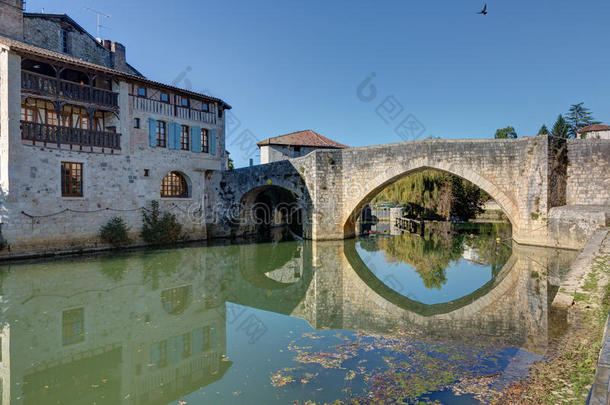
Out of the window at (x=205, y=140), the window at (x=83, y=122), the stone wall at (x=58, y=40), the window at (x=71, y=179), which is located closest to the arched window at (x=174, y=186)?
the window at (x=205, y=140)

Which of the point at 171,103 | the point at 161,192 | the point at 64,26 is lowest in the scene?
the point at 161,192

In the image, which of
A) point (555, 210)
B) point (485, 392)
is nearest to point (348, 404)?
point (485, 392)

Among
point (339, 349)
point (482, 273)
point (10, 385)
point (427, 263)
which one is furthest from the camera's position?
point (427, 263)

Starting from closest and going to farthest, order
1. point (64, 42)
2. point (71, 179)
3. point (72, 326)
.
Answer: point (72, 326) < point (71, 179) < point (64, 42)

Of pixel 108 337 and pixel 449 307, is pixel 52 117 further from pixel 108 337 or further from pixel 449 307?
pixel 449 307

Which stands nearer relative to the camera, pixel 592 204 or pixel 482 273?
pixel 482 273

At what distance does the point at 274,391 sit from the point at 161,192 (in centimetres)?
1357

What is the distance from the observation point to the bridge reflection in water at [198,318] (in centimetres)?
388

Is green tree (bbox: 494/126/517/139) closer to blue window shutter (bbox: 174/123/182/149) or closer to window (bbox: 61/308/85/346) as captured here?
blue window shutter (bbox: 174/123/182/149)

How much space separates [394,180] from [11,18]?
51.0 feet

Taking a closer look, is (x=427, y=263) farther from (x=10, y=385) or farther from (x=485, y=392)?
(x=10, y=385)

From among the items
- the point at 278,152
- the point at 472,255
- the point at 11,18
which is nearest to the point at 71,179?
the point at 11,18

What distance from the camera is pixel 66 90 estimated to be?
1224 centimetres

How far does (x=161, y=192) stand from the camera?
50.9 ft
